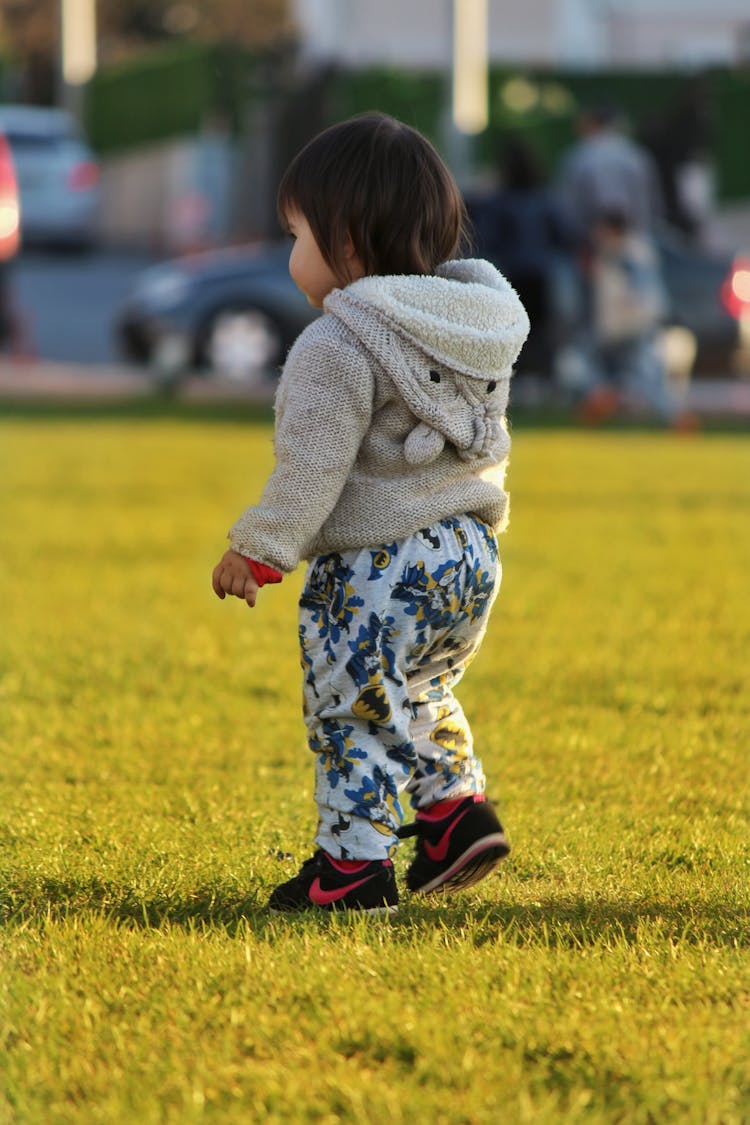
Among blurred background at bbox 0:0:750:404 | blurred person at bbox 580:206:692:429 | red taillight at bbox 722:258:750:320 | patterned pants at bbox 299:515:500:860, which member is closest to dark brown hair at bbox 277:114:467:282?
patterned pants at bbox 299:515:500:860

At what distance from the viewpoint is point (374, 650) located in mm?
3260

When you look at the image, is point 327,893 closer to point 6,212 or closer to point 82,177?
point 6,212

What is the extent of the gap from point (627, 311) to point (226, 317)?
164 inches

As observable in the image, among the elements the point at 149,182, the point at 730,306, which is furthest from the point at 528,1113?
the point at 149,182

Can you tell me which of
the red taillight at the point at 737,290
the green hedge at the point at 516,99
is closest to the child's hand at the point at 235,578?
the red taillight at the point at 737,290

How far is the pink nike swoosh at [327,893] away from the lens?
→ 3.28m

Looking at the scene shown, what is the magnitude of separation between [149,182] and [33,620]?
28.7 metres

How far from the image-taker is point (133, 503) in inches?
374

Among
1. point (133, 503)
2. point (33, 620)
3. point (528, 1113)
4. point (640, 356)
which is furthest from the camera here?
point (640, 356)

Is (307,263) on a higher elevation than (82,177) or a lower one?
higher

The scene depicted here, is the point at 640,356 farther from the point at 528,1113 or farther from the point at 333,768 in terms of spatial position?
the point at 528,1113

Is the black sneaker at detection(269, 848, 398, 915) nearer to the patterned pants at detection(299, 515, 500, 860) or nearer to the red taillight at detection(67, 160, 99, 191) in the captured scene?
the patterned pants at detection(299, 515, 500, 860)

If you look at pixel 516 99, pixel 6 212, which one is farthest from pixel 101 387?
pixel 516 99

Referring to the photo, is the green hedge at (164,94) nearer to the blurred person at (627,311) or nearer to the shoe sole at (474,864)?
the blurred person at (627,311)
